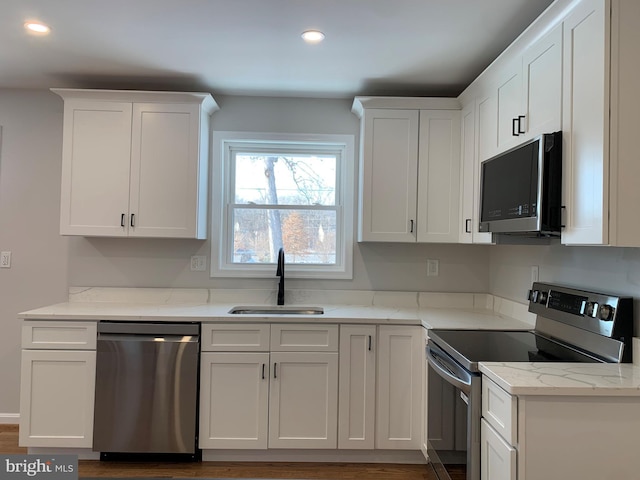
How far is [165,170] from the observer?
2.79 metres

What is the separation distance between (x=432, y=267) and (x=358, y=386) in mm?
1065

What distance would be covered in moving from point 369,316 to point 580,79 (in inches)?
62.5

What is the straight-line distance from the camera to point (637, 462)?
1.41 meters

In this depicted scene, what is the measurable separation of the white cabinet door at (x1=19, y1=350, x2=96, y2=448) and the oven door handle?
1888mm

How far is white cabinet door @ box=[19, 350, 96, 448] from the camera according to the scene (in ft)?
8.07

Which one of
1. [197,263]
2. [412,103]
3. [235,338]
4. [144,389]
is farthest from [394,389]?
[412,103]

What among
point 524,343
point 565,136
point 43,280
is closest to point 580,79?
point 565,136

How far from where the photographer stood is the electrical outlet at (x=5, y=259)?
3043mm

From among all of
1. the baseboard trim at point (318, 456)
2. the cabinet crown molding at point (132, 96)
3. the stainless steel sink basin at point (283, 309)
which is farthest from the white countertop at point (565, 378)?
the cabinet crown molding at point (132, 96)

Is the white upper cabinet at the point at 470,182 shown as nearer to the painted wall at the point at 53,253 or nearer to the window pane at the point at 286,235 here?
the painted wall at the point at 53,253

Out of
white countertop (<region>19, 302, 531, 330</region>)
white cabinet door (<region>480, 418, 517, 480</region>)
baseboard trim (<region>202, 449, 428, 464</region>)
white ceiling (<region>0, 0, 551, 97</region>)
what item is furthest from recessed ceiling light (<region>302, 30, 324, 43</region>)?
baseboard trim (<region>202, 449, 428, 464</region>)

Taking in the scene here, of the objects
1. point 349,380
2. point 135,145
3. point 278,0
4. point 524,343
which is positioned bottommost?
point 349,380

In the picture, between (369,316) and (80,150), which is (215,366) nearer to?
(369,316)

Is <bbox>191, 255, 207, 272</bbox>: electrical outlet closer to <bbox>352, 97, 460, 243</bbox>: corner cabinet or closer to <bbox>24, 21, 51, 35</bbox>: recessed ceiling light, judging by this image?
<bbox>352, 97, 460, 243</bbox>: corner cabinet
